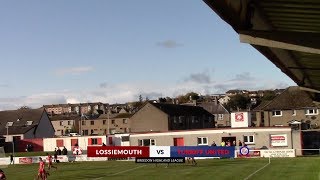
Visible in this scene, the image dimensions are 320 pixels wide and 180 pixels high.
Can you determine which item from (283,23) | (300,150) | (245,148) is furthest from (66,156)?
(283,23)

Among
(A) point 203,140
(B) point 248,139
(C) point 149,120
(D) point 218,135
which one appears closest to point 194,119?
(C) point 149,120

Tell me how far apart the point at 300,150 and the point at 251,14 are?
4988 centimetres

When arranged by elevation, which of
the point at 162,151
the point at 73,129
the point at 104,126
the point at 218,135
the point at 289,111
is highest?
the point at 289,111

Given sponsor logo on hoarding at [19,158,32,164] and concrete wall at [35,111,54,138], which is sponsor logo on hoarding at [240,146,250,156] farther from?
concrete wall at [35,111,54,138]

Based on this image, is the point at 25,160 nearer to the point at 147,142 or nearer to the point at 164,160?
the point at 147,142

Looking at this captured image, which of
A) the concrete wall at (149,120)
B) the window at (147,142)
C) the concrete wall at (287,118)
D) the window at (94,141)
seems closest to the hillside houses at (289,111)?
the concrete wall at (287,118)

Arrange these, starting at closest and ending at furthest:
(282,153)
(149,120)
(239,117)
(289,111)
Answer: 1. (282,153)
2. (239,117)
3. (289,111)
4. (149,120)

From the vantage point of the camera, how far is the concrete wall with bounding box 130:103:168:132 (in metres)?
87.9

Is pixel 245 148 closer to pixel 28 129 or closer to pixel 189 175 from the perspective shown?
pixel 189 175

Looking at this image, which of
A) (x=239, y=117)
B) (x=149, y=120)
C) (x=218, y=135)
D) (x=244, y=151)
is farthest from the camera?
(x=149, y=120)

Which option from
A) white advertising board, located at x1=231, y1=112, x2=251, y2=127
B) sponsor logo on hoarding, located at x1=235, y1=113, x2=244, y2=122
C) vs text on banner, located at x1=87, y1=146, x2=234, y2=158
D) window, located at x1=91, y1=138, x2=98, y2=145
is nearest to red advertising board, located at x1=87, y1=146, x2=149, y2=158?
vs text on banner, located at x1=87, y1=146, x2=234, y2=158

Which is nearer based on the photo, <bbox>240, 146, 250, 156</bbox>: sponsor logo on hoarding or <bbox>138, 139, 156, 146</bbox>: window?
<bbox>240, 146, 250, 156</bbox>: sponsor logo on hoarding

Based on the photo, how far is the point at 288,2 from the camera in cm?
581

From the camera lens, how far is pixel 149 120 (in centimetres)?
8950
